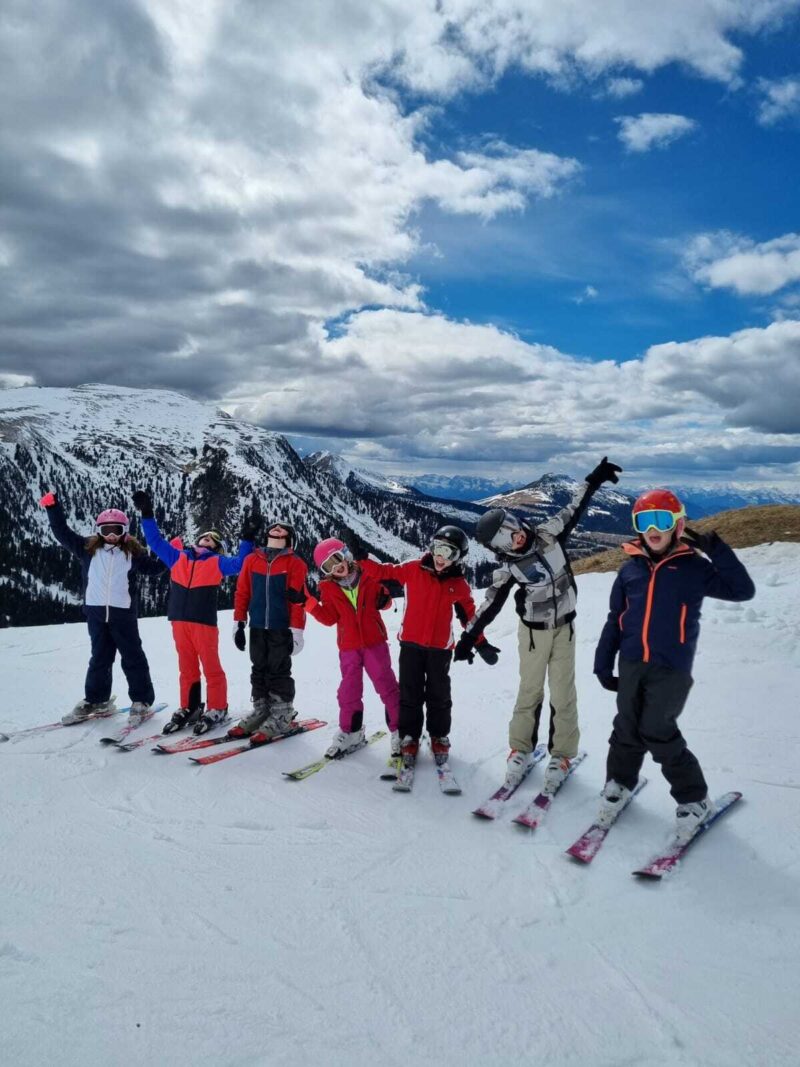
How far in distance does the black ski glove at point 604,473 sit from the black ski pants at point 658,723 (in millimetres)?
1940

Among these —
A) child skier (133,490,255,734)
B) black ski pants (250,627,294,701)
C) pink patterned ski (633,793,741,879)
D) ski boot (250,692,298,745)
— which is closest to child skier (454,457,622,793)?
pink patterned ski (633,793,741,879)

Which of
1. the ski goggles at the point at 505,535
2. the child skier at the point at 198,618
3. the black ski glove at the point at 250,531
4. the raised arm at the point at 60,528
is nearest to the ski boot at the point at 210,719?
the child skier at the point at 198,618

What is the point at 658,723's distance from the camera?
445cm

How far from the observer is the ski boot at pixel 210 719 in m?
7.13

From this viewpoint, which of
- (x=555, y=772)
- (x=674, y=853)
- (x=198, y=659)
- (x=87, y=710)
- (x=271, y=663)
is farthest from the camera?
(x=87, y=710)

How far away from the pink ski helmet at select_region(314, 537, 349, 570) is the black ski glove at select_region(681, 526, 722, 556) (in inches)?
135

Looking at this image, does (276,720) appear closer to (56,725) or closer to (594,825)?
(56,725)

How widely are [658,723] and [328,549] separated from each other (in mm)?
3658

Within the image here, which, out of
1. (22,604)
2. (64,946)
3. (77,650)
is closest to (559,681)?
(64,946)

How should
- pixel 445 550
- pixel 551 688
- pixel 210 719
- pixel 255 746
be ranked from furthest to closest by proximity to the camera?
1. pixel 210 719
2. pixel 255 746
3. pixel 445 550
4. pixel 551 688

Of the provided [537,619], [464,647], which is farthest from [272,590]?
[537,619]

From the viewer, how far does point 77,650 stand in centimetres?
1290

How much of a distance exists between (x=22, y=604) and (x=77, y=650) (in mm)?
128334

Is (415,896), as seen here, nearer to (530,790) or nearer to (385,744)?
(530,790)
